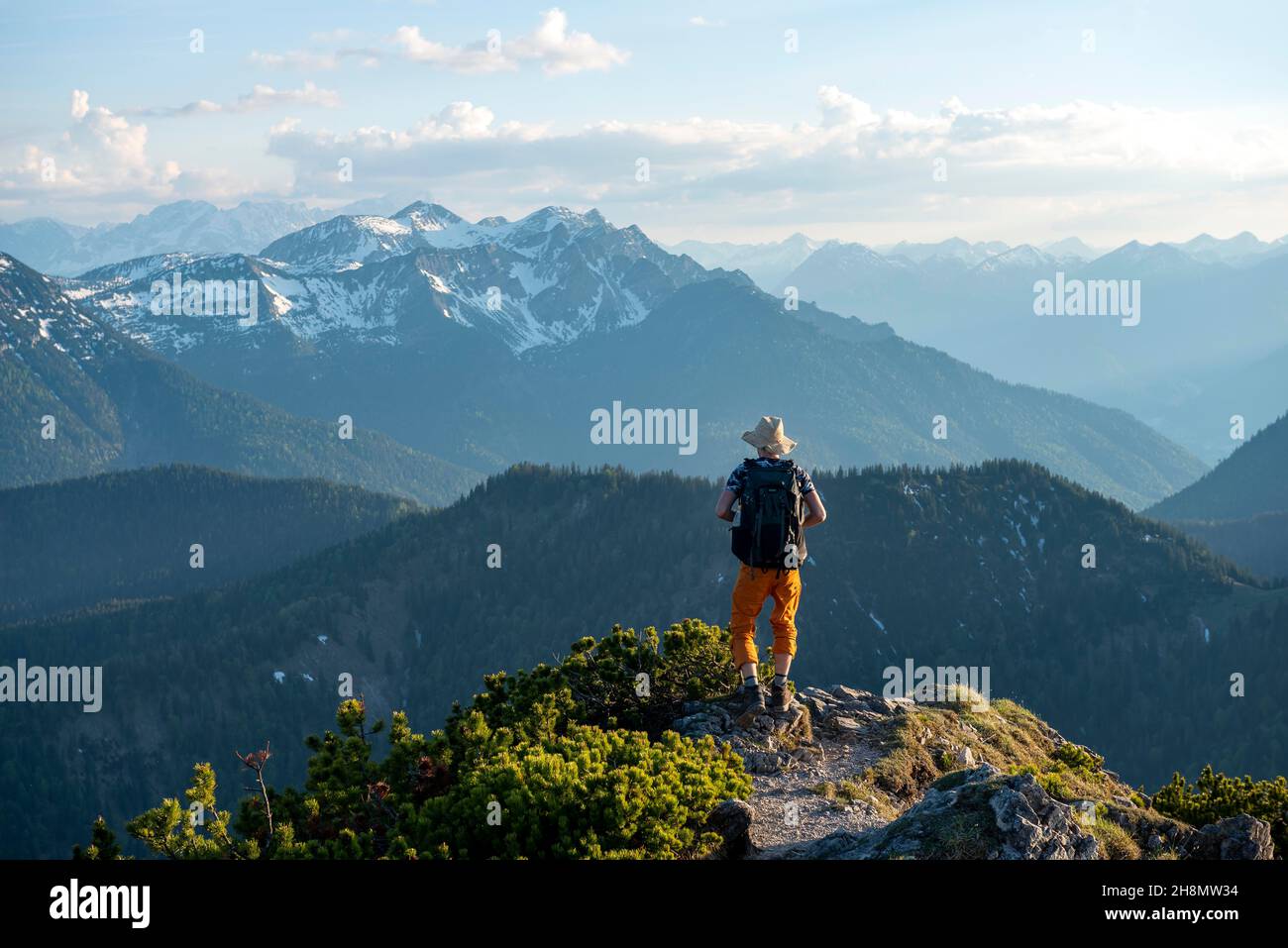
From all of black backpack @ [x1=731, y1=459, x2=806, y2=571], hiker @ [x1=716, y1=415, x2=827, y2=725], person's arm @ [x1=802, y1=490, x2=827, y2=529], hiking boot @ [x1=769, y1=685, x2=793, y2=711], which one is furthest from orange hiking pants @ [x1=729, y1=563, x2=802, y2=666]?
person's arm @ [x1=802, y1=490, x2=827, y2=529]

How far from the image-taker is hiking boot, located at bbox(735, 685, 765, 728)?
24203 mm

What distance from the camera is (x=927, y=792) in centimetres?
1917

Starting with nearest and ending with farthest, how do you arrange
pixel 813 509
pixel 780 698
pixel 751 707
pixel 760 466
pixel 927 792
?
pixel 927 792
pixel 813 509
pixel 760 466
pixel 751 707
pixel 780 698

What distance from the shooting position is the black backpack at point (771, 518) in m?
22.6

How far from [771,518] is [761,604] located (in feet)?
6.49

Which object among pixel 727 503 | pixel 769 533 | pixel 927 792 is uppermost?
pixel 727 503

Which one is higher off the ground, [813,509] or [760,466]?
[760,466]

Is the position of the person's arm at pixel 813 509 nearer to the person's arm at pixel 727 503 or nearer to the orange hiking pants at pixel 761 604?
the orange hiking pants at pixel 761 604

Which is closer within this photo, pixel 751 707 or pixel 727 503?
pixel 727 503

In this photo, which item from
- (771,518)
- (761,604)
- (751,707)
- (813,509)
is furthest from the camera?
(751,707)

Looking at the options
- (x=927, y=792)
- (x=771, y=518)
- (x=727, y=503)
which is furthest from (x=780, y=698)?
(x=927, y=792)

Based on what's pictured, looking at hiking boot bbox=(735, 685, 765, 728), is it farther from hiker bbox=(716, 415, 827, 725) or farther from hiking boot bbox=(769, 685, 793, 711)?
hiking boot bbox=(769, 685, 793, 711)

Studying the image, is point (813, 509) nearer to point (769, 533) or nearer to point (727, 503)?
point (769, 533)
